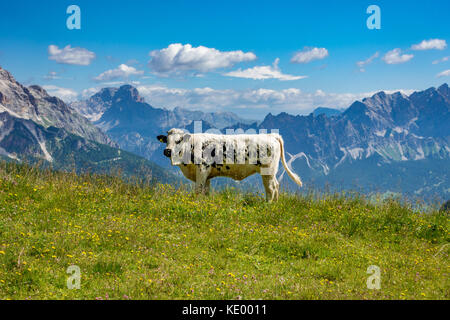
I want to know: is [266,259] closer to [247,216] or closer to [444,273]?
[247,216]

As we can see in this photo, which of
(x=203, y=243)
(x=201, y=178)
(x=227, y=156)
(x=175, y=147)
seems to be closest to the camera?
(x=203, y=243)

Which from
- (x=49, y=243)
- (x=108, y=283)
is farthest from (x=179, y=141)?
(x=108, y=283)

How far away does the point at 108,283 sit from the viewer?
604 centimetres

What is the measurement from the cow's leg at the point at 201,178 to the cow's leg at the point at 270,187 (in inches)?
78.8

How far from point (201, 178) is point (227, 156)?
1.21 meters

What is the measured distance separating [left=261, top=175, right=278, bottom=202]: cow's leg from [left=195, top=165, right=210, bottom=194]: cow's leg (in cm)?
200

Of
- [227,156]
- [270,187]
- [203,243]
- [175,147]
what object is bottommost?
[203,243]

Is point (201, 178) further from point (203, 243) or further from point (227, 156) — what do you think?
point (203, 243)

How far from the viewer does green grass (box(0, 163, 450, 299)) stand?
604 cm

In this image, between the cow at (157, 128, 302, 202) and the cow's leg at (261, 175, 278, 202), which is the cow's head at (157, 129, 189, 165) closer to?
the cow at (157, 128, 302, 202)

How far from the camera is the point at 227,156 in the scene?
12234 millimetres

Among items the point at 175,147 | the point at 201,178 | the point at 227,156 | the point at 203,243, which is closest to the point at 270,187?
the point at 227,156

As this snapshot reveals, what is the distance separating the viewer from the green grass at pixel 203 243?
19.8ft

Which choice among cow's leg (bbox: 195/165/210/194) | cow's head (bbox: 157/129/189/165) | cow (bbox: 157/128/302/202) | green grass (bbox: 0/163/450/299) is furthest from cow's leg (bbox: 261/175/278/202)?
cow's head (bbox: 157/129/189/165)
